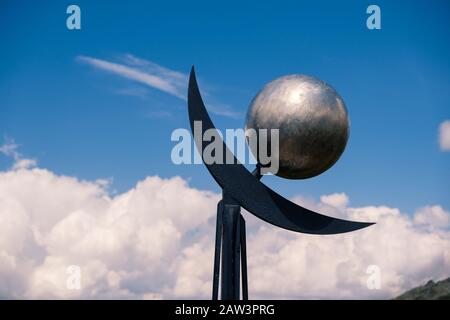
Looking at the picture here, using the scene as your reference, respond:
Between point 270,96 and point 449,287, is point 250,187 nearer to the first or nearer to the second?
point 270,96

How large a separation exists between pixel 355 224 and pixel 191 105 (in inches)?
163

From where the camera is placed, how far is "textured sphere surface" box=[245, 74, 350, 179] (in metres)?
10.9

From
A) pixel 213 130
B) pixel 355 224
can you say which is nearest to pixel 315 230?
pixel 355 224

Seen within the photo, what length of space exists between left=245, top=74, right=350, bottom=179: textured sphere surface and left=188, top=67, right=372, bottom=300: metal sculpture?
0.67ft

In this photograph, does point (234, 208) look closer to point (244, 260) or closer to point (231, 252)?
point (231, 252)

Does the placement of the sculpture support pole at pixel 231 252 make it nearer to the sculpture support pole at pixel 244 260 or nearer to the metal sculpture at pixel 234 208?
the metal sculpture at pixel 234 208

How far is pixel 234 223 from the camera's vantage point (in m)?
11.2

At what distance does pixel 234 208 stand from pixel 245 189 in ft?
1.34

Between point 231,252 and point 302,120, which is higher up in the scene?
point 302,120

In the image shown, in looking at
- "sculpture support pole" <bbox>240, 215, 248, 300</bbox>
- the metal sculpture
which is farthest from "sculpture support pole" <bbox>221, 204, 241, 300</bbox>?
"sculpture support pole" <bbox>240, 215, 248, 300</bbox>

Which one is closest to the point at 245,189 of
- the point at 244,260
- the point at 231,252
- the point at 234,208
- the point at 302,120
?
the point at 234,208

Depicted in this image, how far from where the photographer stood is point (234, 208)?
11.3m
